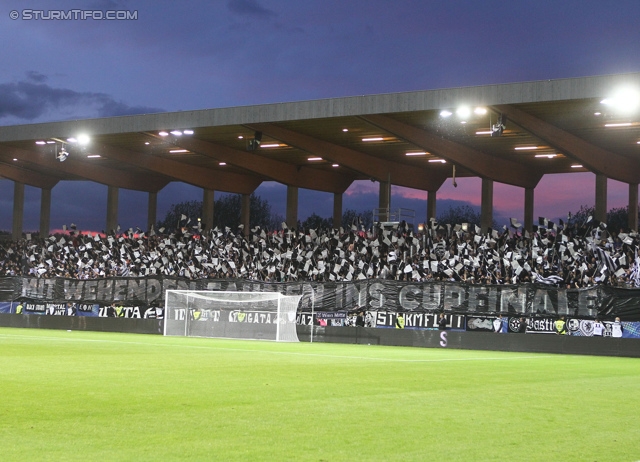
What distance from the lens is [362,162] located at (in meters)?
43.7

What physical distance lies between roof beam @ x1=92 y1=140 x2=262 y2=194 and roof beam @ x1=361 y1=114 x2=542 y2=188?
663 inches

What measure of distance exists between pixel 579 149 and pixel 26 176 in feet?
118

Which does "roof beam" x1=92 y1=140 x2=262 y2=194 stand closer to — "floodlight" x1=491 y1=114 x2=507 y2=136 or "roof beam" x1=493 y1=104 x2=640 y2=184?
"floodlight" x1=491 y1=114 x2=507 y2=136

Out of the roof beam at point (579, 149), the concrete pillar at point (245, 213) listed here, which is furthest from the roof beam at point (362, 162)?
the roof beam at point (579, 149)

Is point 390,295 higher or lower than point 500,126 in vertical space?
lower

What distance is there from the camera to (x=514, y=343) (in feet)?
85.1

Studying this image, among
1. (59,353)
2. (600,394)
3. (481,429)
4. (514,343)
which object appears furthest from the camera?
(514,343)

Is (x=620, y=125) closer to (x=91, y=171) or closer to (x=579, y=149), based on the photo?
(x=579, y=149)

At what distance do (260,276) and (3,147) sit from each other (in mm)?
16555

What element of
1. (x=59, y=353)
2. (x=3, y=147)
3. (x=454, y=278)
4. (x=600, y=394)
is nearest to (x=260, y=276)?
(x=454, y=278)

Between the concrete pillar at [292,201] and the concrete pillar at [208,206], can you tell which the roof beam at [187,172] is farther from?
the concrete pillar at [292,201]

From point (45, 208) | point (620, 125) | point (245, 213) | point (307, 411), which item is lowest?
point (307, 411)

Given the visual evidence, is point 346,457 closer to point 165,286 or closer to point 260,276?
point 165,286

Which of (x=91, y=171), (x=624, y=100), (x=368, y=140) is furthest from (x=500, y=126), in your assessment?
(x=91, y=171)
